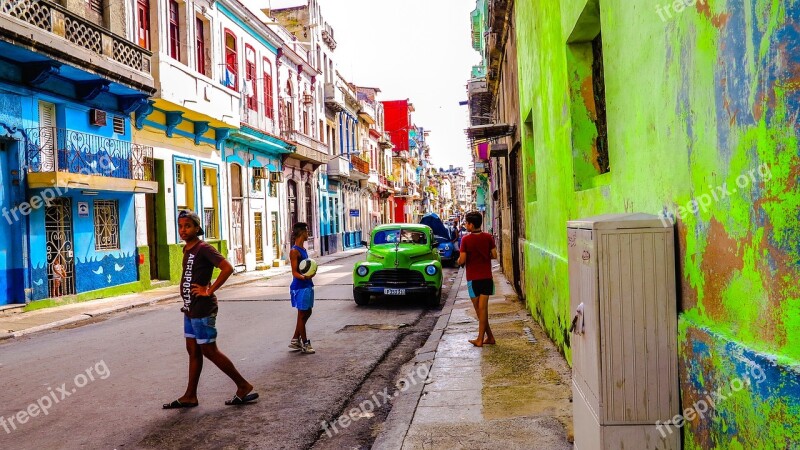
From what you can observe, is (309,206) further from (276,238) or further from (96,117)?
(96,117)

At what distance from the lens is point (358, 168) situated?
4188cm

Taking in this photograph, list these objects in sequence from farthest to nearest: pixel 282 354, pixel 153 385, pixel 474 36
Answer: pixel 474 36
pixel 282 354
pixel 153 385

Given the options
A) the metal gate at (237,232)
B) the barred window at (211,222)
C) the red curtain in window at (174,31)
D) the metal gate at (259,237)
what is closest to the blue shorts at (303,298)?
the red curtain in window at (174,31)

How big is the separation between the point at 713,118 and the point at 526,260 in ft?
24.8

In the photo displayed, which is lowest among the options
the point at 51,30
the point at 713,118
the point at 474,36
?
the point at 713,118

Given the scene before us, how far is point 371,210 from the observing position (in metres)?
50.4

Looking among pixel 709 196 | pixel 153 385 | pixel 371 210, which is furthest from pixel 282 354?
pixel 371 210

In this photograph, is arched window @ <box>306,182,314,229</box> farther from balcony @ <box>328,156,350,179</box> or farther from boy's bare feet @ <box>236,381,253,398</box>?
boy's bare feet @ <box>236,381,253,398</box>

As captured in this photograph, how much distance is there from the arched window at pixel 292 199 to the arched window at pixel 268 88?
4252mm

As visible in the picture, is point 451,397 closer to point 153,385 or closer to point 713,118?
point 153,385

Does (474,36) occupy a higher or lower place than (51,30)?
higher

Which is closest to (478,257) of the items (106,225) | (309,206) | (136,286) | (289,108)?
(106,225)

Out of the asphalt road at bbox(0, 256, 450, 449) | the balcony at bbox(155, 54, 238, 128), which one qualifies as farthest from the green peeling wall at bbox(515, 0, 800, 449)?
the balcony at bbox(155, 54, 238, 128)

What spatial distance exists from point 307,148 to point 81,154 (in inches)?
641
